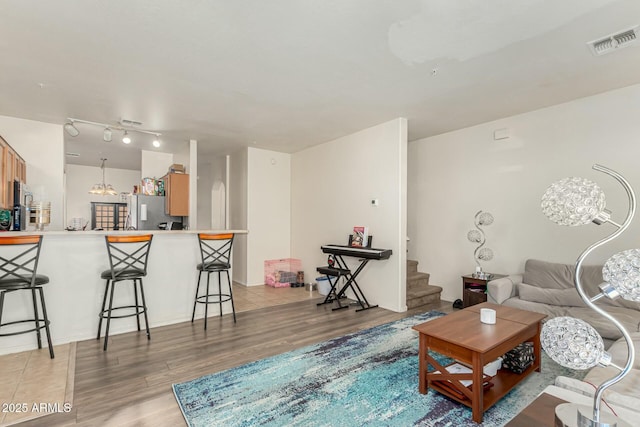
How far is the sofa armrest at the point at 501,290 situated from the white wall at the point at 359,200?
115cm

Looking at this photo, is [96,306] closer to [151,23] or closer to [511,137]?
[151,23]

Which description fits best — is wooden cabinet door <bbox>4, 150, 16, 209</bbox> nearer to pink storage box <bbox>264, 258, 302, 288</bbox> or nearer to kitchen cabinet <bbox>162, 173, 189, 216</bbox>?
kitchen cabinet <bbox>162, 173, 189, 216</bbox>

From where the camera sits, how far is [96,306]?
11.4 feet

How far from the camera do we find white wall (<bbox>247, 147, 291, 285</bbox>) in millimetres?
6277

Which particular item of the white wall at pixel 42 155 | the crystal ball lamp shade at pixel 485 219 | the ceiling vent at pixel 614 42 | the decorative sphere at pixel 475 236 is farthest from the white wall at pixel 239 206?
the ceiling vent at pixel 614 42

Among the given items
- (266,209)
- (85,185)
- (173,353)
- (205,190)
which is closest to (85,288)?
(173,353)

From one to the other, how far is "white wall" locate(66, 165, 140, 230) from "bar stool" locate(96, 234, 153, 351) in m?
5.82

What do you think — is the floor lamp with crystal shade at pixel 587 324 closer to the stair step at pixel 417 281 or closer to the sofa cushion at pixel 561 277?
the sofa cushion at pixel 561 277

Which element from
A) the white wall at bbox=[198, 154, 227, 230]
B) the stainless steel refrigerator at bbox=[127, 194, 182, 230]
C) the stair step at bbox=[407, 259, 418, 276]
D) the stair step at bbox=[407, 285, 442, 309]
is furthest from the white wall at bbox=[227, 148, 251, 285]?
the stair step at bbox=[407, 285, 442, 309]

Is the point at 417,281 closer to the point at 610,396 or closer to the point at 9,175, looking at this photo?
the point at 610,396

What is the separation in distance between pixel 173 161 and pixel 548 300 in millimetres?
7081

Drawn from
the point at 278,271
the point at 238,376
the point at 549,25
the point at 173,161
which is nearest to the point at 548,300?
the point at 549,25

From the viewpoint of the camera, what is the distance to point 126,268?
11.2ft

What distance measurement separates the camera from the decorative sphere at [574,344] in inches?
34.9
